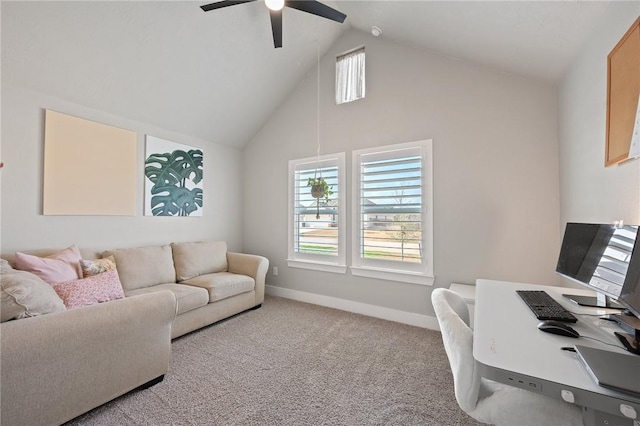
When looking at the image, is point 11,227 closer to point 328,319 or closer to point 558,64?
point 328,319

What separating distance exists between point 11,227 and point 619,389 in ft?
13.0

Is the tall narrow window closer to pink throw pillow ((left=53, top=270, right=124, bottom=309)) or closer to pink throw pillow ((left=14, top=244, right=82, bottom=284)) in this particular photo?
pink throw pillow ((left=53, top=270, right=124, bottom=309))

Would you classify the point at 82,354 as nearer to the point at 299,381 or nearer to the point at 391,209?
the point at 299,381

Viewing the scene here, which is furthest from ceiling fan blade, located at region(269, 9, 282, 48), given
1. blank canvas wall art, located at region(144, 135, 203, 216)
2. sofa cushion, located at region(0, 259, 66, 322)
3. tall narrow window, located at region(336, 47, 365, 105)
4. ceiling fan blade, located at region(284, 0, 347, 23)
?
sofa cushion, located at region(0, 259, 66, 322)

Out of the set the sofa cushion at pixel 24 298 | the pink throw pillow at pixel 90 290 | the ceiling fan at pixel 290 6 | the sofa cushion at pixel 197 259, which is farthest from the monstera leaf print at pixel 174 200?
the ceiling fan at pixel 290 6

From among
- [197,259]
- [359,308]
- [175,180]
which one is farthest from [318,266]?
[175,180]

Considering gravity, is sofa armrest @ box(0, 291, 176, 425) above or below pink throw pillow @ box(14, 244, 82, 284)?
below

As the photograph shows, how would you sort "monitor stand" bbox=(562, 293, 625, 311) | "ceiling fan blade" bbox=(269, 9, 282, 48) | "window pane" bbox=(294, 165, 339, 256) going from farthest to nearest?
1. "window pane" bbox=(294, 165, 339, 256)
2. "ceiling fan blade" bbox=(269, 9, 282, 48)
3. "monitor stand" bbox=(562, 293, 625, 311)

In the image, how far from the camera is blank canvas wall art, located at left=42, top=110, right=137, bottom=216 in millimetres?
2600

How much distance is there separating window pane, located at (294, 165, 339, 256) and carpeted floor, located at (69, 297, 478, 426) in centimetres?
113

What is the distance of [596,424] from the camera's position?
0.81 meters

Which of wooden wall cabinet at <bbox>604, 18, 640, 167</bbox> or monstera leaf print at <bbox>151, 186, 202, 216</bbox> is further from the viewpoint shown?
monstera leaf print at <bbox>151, 186, 202, 216</bbox>

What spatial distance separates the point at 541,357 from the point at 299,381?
1.63 m

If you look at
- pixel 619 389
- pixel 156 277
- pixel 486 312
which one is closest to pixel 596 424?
pixel 619 389
